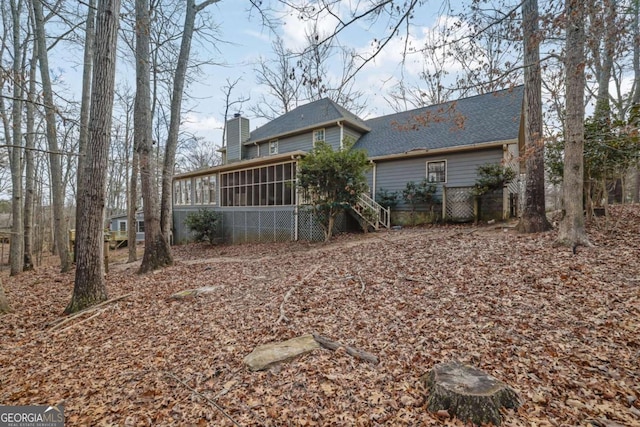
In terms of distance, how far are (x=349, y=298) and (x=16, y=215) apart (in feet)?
37.6

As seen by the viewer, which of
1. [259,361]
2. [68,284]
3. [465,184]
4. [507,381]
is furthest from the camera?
[465,184]

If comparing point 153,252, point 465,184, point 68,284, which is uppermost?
point 465,184

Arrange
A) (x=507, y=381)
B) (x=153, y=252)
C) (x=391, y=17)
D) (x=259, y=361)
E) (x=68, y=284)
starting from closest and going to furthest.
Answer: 1. (x=507, y=381)
2. (x=259, y=361)
3. (x=391, y=17)
4. (x=68, y=284)
5. (x=153, y=252)

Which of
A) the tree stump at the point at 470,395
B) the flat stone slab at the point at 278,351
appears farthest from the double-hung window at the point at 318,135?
the tree stump at the point at 470,395

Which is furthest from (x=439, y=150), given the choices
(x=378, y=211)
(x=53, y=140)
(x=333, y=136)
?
(x=53, y=140)

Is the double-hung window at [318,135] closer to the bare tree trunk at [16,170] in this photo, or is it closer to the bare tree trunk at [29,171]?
the bare tree trunk at [29,171]

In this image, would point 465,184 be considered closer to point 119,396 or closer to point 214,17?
point 214,17

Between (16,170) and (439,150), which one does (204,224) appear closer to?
(16,170)

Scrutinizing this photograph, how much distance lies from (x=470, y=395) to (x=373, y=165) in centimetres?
1024

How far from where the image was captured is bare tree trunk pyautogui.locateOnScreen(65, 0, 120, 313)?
15.5 feet

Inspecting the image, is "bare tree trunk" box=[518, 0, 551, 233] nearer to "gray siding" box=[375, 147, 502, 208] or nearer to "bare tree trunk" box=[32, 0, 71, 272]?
"gray siding" box=[375, 147, 502, 208]

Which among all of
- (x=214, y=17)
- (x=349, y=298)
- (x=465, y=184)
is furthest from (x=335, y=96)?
(x=465, y=184)

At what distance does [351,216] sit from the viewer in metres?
11.9

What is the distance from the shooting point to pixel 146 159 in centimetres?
762
